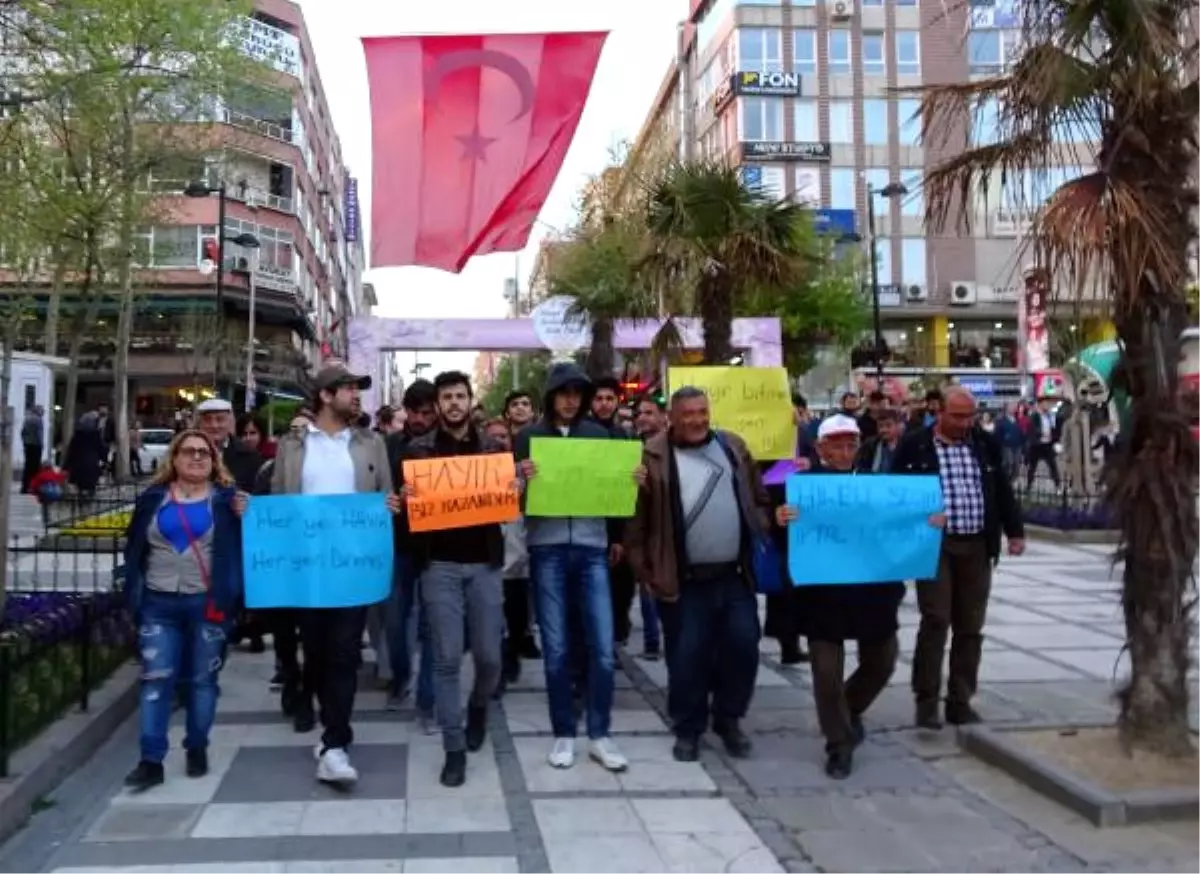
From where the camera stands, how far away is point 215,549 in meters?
6.00

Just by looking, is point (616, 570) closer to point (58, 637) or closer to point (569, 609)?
point (569, 609)

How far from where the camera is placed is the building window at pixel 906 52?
56719 millimetres

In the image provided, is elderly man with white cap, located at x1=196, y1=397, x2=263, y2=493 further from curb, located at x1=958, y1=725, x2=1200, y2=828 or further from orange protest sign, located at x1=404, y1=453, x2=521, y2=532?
curb, located at x1=958, y1=725, x2=1200, y2=828

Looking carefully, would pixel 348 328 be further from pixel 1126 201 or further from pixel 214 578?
pixel 1126 201

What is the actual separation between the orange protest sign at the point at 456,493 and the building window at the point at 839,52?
5524 centimetres

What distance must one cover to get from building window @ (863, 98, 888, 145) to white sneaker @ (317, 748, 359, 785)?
54718mm

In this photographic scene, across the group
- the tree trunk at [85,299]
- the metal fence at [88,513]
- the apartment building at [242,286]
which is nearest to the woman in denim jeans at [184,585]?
the metal fence at [88,513]

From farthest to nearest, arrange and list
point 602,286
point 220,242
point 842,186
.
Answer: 1. point 842,186
2. point 220,242
3. point 602,286

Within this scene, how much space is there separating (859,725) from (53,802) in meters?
→ 3.97

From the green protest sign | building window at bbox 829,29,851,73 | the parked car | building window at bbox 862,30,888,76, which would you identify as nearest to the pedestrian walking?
the green protest sign

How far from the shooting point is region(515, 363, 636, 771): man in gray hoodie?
20.5 ft

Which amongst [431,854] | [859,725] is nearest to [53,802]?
[431,854]

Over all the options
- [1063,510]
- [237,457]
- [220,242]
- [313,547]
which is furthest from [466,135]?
[220,242]

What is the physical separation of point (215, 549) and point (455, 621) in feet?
3.99
